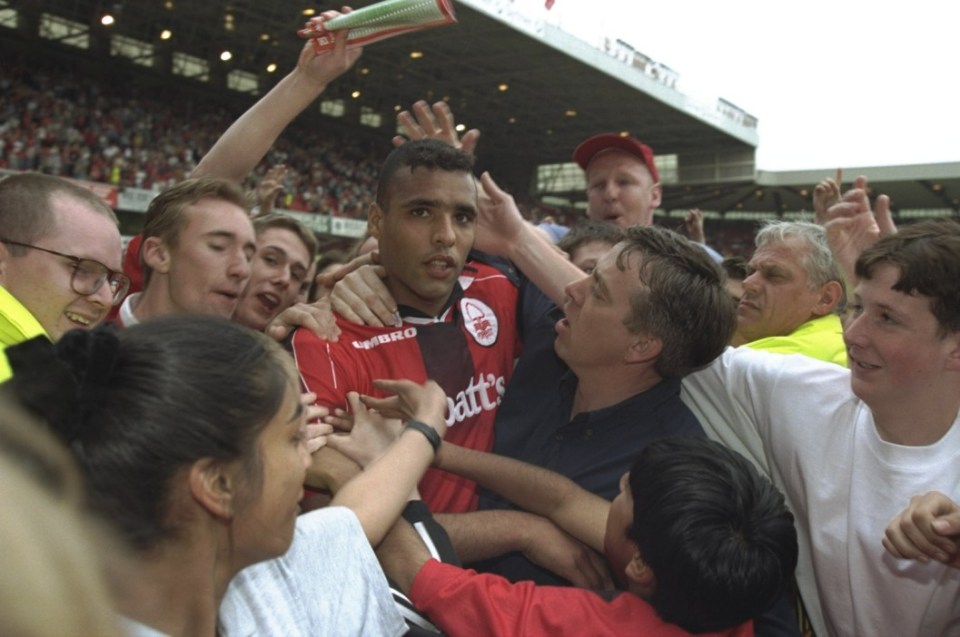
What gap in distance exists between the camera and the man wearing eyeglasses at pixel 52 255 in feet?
7.70

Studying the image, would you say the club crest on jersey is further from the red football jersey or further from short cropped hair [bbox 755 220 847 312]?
short cropped hair [bbox 755 220 847 312]

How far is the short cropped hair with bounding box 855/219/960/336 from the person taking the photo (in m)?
2.22

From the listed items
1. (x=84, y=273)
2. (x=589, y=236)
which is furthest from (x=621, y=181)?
(x=84, y=273)

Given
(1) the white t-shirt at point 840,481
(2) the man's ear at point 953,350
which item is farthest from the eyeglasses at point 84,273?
(2) the man's ear at point 953,350

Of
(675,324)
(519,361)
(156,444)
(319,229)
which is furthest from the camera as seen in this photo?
(319,229)

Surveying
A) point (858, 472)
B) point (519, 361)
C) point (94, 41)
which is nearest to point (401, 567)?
point (519, 361)

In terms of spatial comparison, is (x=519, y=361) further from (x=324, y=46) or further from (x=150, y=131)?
(x=150, y=131)

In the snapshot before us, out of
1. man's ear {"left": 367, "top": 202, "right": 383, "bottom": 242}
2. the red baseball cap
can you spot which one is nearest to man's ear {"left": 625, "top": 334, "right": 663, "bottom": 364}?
man's ear {"left": 367, "top": 202, "right": 383, "bottom": 242}

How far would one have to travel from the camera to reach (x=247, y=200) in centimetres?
328

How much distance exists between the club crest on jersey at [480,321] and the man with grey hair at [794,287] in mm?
1505

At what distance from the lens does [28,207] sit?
7.80 ft

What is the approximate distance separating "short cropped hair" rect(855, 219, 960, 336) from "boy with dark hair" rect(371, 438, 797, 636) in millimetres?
836

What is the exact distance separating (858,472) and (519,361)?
123cm

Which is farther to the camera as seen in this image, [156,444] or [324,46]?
[324,46]
